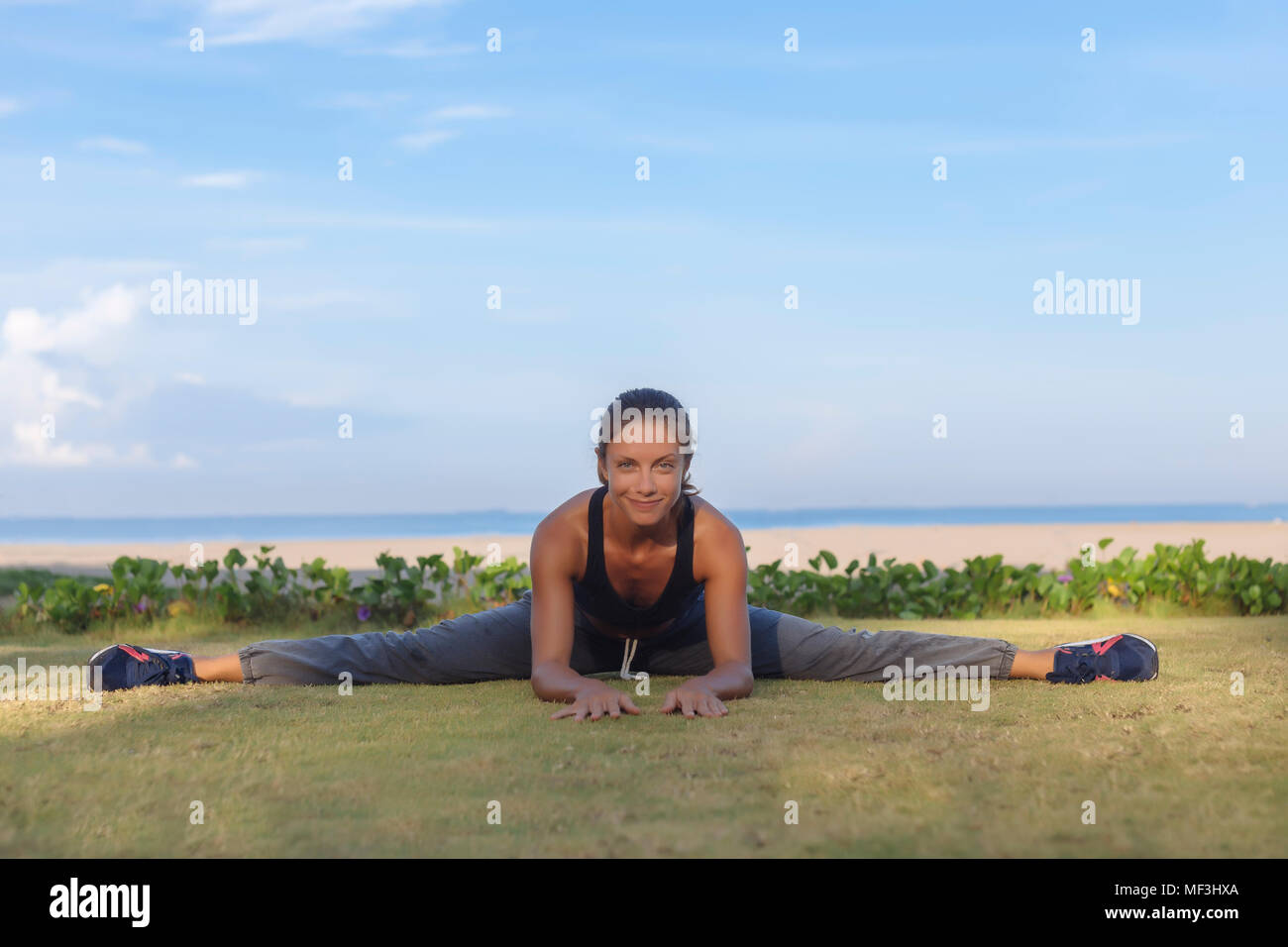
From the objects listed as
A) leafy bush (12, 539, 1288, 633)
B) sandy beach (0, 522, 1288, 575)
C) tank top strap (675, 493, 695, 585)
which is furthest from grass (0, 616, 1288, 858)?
sandy beach (0, 522, 1288, 575)

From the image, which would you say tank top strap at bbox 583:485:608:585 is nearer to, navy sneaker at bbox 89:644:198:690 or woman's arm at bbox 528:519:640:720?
woman's arm at bbox 528:519:640:720

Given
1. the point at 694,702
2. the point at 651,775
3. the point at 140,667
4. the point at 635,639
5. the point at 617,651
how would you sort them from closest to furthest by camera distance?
the point at 651,775 < the point at 694,702 < the point at 140,667 < the point at 635,639 < the point at 617,651

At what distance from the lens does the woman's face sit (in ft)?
13.9

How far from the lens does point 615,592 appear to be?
188 inches

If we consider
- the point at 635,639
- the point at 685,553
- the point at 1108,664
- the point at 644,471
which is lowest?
the point at 1108,664

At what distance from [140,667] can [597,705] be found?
2.21 meters

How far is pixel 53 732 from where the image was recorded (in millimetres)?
3945

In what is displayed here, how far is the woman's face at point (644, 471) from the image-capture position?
167 inches

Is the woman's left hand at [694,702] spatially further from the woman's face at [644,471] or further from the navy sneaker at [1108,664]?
the navy sneaker at [1108,664]

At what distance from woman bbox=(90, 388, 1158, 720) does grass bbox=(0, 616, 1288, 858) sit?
0.66ft

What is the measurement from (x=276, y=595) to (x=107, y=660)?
2.94 meters

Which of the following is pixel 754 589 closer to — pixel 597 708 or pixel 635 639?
pixel 635 639

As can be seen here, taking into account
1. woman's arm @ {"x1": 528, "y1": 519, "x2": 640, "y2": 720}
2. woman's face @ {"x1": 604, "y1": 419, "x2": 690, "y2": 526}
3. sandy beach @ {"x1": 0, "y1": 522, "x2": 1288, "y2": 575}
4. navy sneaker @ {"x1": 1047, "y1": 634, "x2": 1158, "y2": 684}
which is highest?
woman's face @ {"x1": 604, "y1": 419, "x2": 690, "y2": 526}

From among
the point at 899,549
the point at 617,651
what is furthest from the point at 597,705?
the point at 899,549
